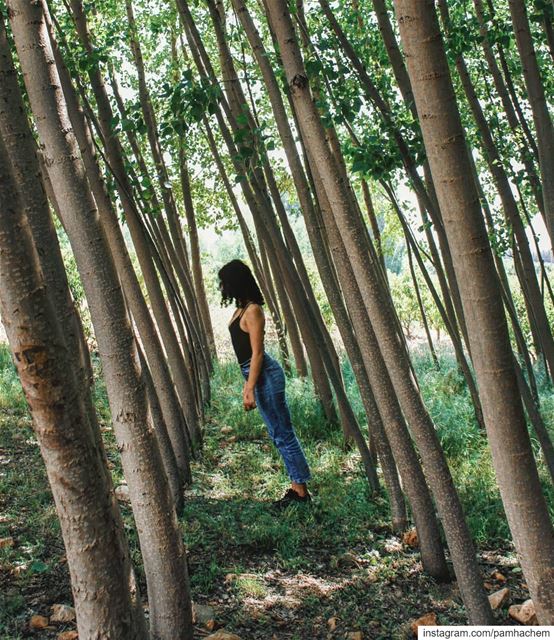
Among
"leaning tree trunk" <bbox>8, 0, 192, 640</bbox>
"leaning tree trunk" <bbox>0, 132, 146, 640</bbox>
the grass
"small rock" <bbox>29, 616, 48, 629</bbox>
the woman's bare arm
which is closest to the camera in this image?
"leaning tree trunk" <bbox>0, 132, 146, 640</bbox>

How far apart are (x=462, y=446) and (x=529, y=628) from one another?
430cm

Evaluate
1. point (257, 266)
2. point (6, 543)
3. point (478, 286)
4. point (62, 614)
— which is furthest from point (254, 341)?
point (257, 266)

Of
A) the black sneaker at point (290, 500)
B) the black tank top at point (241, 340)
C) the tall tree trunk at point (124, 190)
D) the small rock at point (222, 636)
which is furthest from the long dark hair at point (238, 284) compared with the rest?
the small rock at point (222, 636)

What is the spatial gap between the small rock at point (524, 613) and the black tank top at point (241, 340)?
2.55 meters

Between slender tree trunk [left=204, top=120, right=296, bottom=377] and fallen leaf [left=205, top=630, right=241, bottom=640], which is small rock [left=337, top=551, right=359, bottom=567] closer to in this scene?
fallen leaf [left=205, top=630, right=241, bottom=640]

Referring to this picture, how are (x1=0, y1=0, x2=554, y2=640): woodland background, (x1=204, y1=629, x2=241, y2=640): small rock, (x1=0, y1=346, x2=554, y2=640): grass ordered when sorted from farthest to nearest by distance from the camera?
(x1=0, y1=346, x2=554, y2=640): grass < (x1=204, y1=629, x2=241, y2=640): small rock < (x1=0, y1=0, x2=554, y2=640): woodland background

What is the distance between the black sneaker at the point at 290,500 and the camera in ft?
19.2

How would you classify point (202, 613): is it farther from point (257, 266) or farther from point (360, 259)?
point (257, 266)

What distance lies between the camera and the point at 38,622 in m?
3.94

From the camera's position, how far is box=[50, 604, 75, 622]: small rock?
397 cm

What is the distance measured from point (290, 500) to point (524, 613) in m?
2.12

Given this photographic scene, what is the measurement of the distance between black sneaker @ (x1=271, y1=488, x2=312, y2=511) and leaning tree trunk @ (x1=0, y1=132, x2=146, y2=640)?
113 inches

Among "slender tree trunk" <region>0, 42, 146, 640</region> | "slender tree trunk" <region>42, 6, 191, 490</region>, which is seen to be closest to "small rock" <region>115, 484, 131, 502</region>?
"slender tree trunk" <region>42, 6, 191, 490</region>

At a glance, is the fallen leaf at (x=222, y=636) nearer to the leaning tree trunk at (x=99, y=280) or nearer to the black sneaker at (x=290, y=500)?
the leaning tree trunk at (x=99, y=280)
